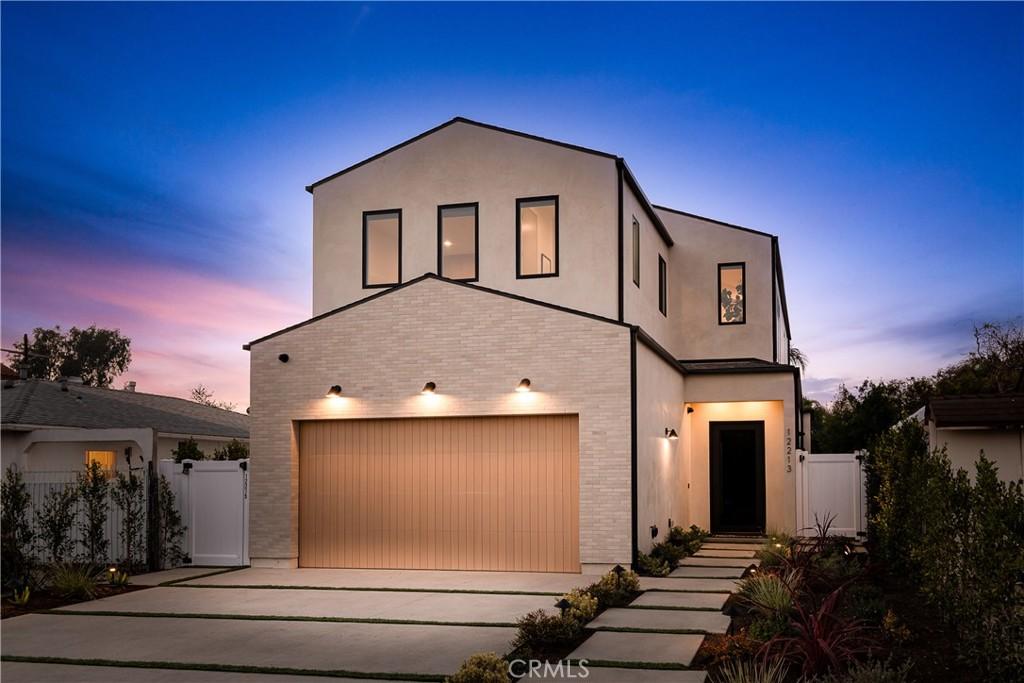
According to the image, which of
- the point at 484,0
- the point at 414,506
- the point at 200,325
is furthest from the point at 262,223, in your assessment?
the point at 414,506

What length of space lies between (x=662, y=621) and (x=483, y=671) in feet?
12.2

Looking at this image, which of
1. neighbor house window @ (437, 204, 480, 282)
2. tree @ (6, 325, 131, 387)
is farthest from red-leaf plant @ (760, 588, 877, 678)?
tree @ (6, 325, 131, 387)

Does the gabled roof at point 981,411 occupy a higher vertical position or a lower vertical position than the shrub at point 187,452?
higher

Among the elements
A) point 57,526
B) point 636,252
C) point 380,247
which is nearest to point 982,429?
point 636,252

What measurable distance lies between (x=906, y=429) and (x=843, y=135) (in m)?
9.57

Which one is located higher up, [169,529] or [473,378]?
[473,378]

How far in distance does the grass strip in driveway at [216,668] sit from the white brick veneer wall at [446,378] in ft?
22.6

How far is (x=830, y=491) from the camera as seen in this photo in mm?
19219

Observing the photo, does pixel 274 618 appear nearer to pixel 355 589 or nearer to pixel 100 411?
pixel 355 589

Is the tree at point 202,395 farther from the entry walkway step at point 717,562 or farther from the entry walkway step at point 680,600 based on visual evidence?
the entry walkway step at point 680,600

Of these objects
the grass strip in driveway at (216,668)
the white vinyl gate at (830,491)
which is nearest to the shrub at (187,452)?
the grass strip in driveway at (216,668)

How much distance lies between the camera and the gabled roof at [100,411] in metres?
22.8

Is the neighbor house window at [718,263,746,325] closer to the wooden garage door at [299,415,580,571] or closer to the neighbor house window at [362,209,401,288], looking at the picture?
the neighbor house window at [362,209,401,288]

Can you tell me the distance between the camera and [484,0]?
17188mm
